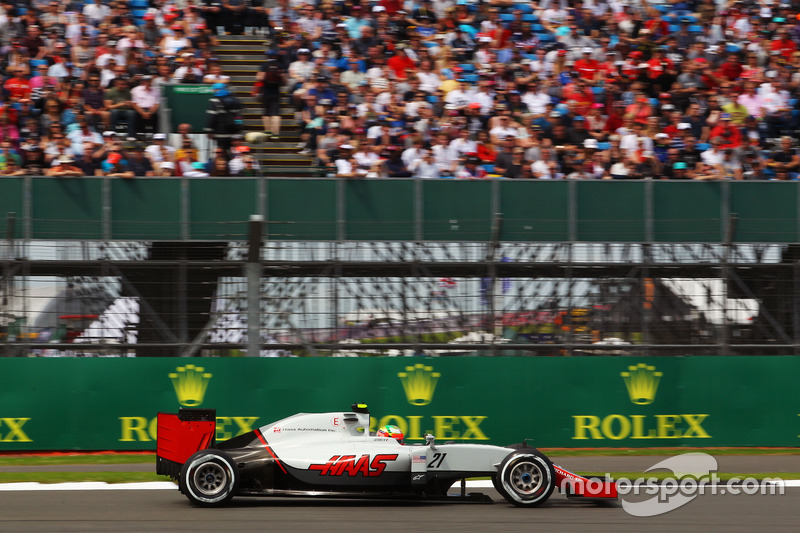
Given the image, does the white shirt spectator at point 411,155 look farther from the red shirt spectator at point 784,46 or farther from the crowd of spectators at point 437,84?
the red shirt spectator at point 784,46

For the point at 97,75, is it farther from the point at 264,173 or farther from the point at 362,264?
the point at 362,264

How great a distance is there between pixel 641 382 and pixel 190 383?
5828 mm

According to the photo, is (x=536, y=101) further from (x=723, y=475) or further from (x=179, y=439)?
(x=179, y=439)

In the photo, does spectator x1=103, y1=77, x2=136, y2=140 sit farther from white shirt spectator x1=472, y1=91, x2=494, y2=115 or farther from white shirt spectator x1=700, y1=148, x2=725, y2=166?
white shirt spectator x1=700, y1=148, x2=725, y2=166

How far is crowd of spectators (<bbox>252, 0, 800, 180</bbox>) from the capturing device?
48.8ft

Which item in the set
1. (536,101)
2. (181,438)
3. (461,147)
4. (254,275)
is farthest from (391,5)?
(181,438)

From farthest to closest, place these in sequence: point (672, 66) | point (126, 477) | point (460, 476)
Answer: point (672, 66) < point (126, 477) < point (460, 476)

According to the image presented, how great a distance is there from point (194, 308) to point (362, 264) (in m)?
2.20

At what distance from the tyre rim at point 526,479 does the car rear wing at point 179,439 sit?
2.64 m

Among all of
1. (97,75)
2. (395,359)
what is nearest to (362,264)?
(395,359)

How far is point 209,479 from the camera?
8.79 metres

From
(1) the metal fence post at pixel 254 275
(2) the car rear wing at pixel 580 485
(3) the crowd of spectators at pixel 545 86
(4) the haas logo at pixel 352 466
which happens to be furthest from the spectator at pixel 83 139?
(2) the car rear wing at pixel 580 485

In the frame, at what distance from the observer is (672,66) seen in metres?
16.7

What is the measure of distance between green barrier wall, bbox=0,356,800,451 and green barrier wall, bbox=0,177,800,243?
166 centimetres
